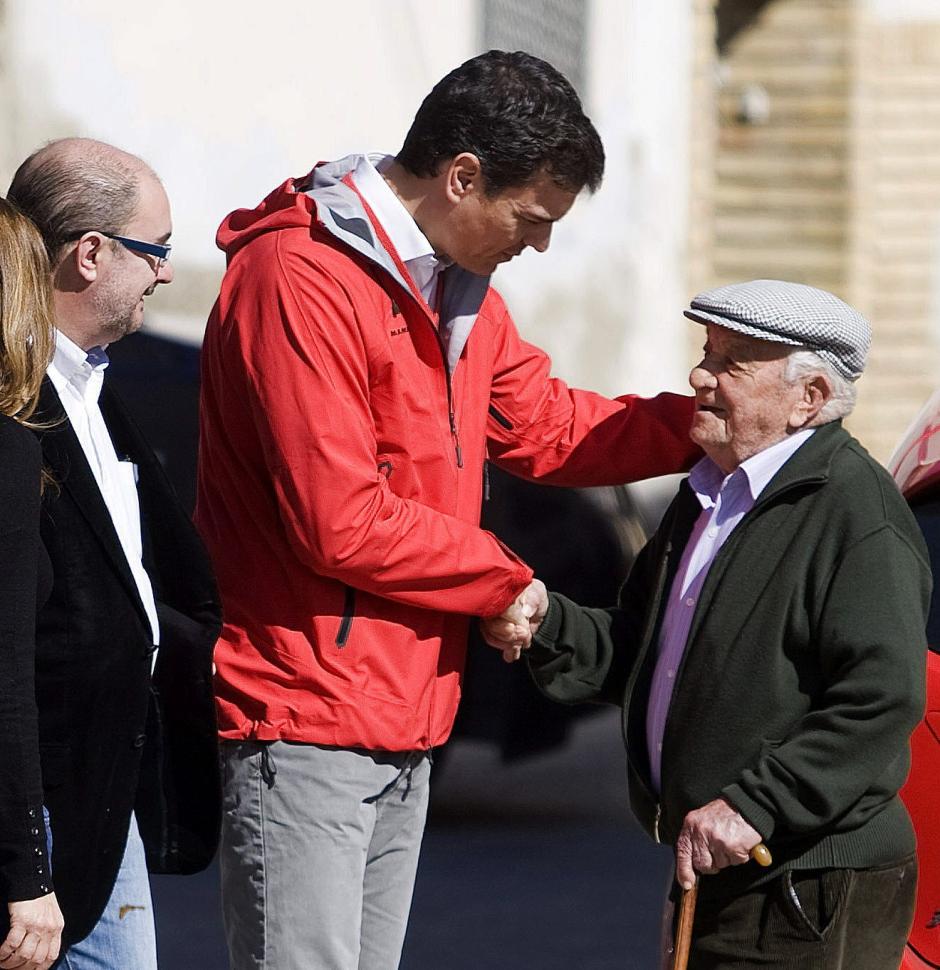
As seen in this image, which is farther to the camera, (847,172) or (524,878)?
(847,172)

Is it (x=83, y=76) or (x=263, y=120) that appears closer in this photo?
(x=83, y=76)

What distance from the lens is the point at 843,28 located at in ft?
46.7

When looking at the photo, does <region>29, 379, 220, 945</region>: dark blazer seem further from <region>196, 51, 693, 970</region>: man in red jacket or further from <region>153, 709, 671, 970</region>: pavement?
<region>153, 709, 671, 970</region>: pavement

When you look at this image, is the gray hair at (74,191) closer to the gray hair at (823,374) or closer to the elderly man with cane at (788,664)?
the elderly man with cane at (788,664)

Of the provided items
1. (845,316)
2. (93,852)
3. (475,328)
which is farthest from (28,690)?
(845,316)

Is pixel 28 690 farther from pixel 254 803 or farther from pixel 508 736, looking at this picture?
pixel 508 736

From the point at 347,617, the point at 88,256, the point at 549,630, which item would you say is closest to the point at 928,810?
the point at 549,630

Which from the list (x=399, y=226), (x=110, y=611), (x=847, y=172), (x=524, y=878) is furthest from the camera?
(x=847, y=172)

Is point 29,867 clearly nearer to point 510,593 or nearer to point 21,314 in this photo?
point 21,314

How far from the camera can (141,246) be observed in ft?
10.0

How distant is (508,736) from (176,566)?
133 inches

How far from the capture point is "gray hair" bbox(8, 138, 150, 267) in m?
3.01

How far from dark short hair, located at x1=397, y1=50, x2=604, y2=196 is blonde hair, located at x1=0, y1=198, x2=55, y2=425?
2.58ft

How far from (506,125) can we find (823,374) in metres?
0.66
